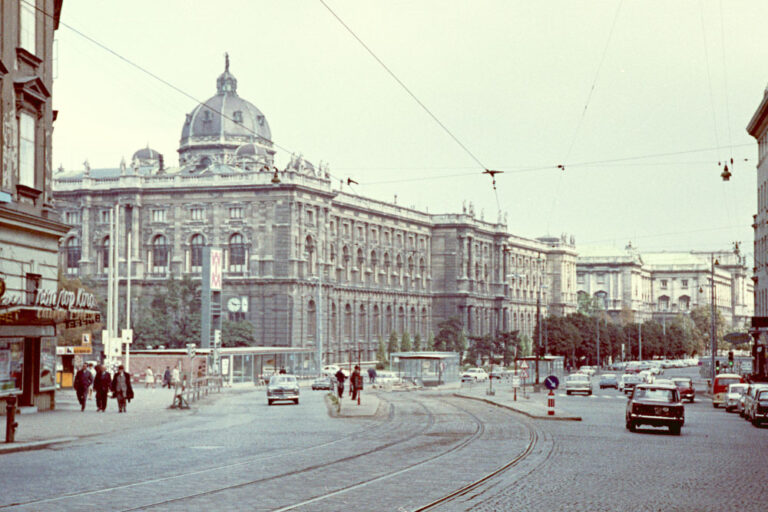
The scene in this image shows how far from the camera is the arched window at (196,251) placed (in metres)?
123

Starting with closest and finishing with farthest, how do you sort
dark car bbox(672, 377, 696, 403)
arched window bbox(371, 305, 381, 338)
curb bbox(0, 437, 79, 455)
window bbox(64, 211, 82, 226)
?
curb bbox(0, 437, 79, 455)
dark car bbox(672, 377, 696, 403)
window bbox(64, 211, 82, 226)
arched window bbox(371, 305, 381, 338)

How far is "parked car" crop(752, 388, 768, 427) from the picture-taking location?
135ft

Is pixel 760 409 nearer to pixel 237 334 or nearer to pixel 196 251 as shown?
pixel 237 334

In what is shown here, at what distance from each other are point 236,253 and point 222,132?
19.9 m

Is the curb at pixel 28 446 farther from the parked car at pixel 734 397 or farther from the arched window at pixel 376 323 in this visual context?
the arched window at pixel 376 323

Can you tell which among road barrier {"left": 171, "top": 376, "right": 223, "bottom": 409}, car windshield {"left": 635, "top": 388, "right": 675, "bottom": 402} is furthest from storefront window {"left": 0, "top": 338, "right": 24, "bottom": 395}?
car windshield {"left": 635, "top": 388, "right": 675, "bottom": 402}

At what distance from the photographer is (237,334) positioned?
114250mm

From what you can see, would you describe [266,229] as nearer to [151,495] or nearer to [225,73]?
[225,73]

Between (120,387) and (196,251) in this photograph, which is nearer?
(120,387)

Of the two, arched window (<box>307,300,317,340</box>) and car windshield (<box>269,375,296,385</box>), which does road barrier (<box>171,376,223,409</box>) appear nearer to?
car windshield (<box>269,375,296,385</box>)

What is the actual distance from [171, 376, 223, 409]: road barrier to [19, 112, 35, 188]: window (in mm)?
12970

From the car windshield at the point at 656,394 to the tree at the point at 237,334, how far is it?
259 ft

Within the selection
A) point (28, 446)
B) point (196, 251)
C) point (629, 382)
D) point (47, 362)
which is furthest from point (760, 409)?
point (196, 251)

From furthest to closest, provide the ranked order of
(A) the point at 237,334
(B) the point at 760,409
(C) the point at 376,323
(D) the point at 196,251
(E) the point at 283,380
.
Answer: (C) the point at 376,323 < (D) the point at 196,251 < (A) the point at 237,334 < (E) the point at 283,380 < (B) the point at 760,409
